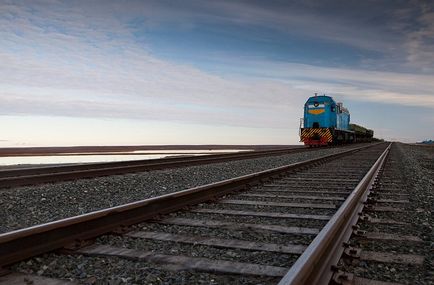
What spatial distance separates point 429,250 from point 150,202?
3328 millimetres

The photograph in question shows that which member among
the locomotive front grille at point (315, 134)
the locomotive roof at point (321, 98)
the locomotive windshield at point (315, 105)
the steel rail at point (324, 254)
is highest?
the locomotive roof at point (321, 98)

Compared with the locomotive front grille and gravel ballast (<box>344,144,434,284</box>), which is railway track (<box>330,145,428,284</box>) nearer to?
gravel ballast (<box>344,144,434,284</box>)

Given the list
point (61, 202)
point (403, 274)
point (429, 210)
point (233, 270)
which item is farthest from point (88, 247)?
point (429, 210)

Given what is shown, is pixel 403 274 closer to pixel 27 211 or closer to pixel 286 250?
pixel 286 250

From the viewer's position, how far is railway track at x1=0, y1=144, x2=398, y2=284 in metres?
3.43

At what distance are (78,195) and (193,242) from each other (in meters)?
4.44

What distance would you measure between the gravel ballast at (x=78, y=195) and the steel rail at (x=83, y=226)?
1.51 m

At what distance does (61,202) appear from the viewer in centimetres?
735

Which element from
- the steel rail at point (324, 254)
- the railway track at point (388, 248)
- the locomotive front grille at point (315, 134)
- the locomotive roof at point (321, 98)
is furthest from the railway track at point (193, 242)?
the locomotive roof at point (321, 98)

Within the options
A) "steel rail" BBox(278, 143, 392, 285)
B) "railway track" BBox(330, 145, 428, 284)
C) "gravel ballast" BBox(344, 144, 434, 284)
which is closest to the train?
"gravel ballast" BBox(344, 144, 434, 284)

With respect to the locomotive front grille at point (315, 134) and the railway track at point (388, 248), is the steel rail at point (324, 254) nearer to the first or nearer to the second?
the railway track at point (388, 248)

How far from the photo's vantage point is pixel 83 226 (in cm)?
436

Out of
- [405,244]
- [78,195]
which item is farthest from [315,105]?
[405,244]

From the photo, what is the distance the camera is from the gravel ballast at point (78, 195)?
628cm
